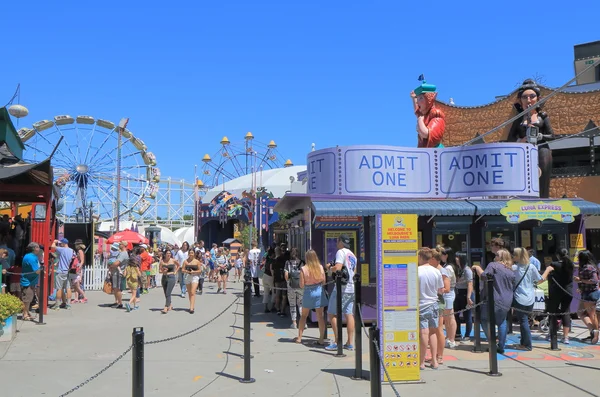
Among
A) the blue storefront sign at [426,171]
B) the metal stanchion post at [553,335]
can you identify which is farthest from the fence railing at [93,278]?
the metal stanchion post at [553,335]

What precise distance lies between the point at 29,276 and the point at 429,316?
825 centimetres

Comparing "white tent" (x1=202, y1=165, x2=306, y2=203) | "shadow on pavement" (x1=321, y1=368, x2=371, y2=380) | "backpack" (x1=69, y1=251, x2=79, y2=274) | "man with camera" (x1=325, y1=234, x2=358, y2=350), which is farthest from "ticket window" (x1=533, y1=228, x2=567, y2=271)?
"white tent" (x1=202, y1=165, x2=306, y2=203)

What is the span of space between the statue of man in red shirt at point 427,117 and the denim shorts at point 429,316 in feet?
23.7

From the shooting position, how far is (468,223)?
12.3 metres

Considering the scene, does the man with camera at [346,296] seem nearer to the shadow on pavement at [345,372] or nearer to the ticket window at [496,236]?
the shadow on pavement at [345,372]

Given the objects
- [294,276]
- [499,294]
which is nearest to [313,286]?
[294,276]

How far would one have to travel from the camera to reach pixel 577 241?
504 inches

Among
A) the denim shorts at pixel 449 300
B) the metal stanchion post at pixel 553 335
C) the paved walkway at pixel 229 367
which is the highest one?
the denim shorts at pixel 449 300

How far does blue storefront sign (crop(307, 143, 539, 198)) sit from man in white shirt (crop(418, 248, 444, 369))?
488cm

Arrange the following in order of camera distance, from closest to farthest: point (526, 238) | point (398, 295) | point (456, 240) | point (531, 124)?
point (398, 295)
point (456, 240)
point (526, 238)
point (531, 124)

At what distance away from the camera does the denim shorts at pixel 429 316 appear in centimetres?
729

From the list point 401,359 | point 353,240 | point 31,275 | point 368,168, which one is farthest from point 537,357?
point 31,275

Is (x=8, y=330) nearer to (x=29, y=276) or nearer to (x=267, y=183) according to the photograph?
(x=29, y=276)

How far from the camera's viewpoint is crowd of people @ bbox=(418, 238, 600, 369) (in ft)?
24.2
